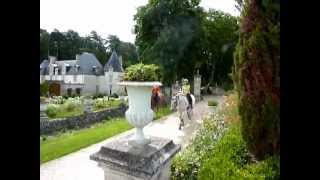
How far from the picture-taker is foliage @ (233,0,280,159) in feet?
12.7

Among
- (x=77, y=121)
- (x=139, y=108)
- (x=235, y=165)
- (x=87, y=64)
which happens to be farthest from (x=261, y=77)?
(x=87, y=64)

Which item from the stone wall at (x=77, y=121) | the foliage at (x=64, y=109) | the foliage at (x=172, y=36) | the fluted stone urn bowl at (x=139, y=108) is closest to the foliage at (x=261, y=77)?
the fluted stone urn bowl at (x=139, y=108)

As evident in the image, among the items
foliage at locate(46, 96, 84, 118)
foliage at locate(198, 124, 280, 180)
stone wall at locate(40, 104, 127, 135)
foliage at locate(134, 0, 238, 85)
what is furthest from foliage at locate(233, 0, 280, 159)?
foliage at locate(134, 0, 238, 85)

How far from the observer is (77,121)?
47.3 feet

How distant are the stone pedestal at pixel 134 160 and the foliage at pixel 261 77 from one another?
108 centimetres

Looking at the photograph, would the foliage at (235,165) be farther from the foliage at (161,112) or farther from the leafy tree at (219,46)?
the leafy tree at (219,46)

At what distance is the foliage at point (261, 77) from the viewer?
387 cm

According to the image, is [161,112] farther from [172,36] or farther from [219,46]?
[219,46]

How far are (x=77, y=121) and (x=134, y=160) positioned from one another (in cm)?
1058

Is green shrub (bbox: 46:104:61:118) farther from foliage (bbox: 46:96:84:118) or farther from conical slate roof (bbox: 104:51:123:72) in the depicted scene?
conical slate roof (bbox: 104:51:123:72)

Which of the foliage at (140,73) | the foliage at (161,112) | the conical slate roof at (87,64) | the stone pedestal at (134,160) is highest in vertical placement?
the conical slate roof at (87,64)

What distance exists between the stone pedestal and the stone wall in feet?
25.5
